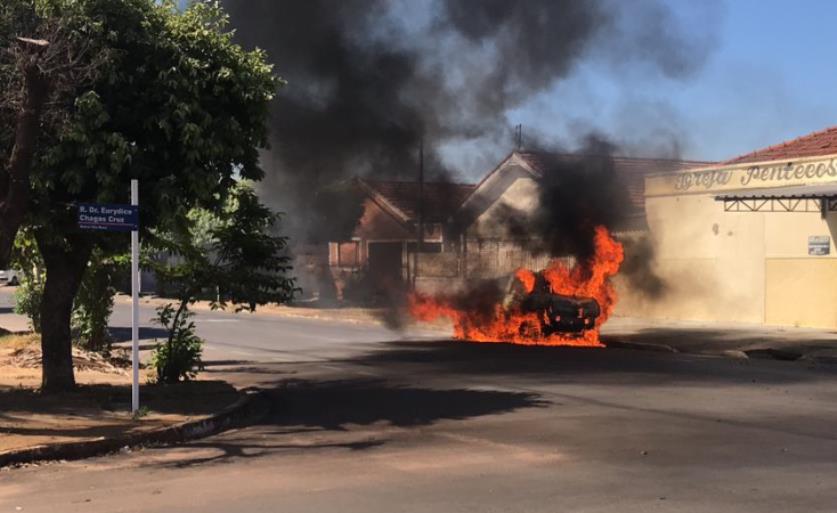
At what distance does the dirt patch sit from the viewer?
8.33 meters

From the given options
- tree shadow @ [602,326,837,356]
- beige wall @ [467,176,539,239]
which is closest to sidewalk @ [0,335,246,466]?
tree shadow @ [602,326,837,356]

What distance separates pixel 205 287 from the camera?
1214 cm

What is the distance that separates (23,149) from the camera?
26.7 ft

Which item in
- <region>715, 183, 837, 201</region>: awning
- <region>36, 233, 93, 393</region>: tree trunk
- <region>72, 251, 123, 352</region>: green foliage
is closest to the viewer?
<region>36, 233, 93, 393</region>: tree trunk

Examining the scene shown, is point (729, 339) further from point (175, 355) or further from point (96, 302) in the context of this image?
point (96, 302)

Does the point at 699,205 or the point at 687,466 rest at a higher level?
the point at 699,205

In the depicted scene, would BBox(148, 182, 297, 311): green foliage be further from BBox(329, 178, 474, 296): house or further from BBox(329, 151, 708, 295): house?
BBox(329, 178, 474, 296): house

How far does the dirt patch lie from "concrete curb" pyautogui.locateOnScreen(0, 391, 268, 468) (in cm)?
15

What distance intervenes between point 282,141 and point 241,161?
9.56 m

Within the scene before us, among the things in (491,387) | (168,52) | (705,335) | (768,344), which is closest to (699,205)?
(705,335)

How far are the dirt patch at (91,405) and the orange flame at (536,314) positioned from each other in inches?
334

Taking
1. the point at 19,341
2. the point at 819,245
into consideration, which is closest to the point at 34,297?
the point at 19,341

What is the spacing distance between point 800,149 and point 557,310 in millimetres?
8449

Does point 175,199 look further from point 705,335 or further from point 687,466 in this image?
point 705,335
